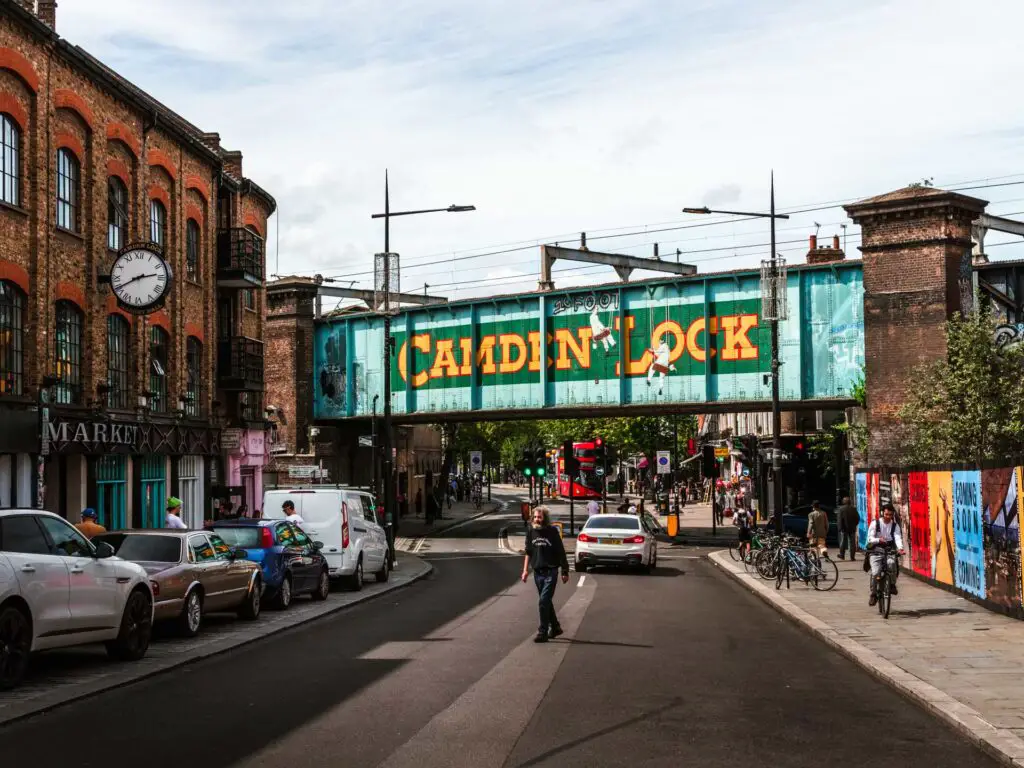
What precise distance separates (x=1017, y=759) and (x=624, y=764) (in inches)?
97.9

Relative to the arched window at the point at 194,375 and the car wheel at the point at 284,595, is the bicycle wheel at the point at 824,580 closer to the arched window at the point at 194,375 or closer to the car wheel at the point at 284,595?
the car wheel at the point at 284,595

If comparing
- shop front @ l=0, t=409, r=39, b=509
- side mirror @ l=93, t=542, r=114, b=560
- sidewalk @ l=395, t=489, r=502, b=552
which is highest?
shop front @ l=0, t=409, r=39, b=509

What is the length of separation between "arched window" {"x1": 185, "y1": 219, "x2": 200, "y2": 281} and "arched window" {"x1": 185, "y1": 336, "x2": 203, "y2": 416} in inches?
70.0

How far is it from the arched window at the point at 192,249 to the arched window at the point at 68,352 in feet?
23.3

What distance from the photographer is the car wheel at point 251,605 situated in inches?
730

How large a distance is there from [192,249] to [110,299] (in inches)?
248

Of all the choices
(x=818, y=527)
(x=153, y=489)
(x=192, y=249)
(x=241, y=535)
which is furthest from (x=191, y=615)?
(x=192, y=249)

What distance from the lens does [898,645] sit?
47.4ft

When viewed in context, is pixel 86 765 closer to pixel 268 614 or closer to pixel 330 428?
pixel 268 614

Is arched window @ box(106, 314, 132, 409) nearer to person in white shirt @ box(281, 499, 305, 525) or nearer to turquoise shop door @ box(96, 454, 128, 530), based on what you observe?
turquoise shop door @ box(96, 454, 128, 530)

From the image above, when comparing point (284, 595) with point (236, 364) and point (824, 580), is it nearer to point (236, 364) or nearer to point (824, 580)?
point (824, 580)

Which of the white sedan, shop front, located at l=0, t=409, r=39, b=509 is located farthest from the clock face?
the white sedan

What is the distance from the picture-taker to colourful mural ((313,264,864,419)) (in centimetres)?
3819

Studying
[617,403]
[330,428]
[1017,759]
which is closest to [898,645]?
[1017,759]
